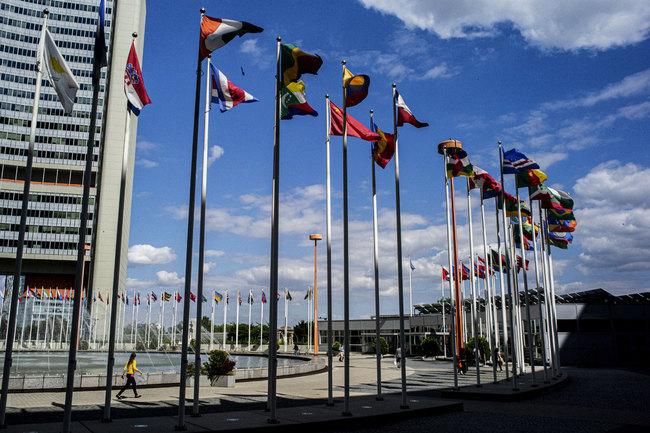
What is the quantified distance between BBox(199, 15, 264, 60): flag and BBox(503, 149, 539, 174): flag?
13688mm

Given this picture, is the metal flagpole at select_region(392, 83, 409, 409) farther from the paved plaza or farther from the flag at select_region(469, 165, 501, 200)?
the flag at select_region(469, 165, 501, 200)

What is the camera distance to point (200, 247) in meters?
12.9

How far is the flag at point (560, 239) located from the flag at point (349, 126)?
17.9 meters

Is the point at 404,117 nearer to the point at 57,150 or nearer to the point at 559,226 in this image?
the point at 559,226

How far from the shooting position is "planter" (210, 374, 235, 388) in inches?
881

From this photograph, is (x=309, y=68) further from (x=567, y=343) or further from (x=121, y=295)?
(x=121, y=295)

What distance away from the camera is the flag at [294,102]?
50.4 feet

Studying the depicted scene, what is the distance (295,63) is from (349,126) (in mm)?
3387

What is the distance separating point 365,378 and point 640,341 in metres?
33.2

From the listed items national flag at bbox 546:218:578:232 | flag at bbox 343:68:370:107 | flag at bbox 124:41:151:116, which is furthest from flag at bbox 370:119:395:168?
national flag at bbox 546:218:578:232

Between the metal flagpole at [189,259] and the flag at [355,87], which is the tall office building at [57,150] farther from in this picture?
the metal flagpole at [189,259]

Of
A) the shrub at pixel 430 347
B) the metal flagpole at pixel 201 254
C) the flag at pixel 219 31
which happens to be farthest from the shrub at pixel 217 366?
the shrub at pixel 430 347

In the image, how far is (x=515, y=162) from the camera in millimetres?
22781

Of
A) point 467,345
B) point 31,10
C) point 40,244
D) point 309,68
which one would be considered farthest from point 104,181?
point 309,68
